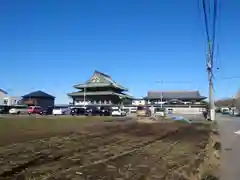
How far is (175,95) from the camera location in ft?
328

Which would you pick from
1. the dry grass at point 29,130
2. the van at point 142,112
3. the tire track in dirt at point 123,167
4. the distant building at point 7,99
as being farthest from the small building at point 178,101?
the tire track in dirt at point 123,167

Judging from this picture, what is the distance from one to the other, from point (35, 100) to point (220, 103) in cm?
9629

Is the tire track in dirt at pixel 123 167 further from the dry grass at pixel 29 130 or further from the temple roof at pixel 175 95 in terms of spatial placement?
the temple roof at pixel 175 95

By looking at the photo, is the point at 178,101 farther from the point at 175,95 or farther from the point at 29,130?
the point at 29,130

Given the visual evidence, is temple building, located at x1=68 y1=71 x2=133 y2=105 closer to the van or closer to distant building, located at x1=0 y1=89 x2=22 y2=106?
distant building, located at x1=0 y1=89 x2=22 y2=106

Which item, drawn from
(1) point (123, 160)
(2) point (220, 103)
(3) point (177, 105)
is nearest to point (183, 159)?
(1) point (123, 160)

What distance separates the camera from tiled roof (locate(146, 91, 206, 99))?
320 ft

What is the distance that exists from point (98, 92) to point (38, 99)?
20858 millimetres

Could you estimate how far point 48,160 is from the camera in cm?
899

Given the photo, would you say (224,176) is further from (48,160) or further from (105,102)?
(105,102)

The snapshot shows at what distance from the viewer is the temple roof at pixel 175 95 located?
97250 mm

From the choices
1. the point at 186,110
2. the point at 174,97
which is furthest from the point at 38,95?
the point at 186,110

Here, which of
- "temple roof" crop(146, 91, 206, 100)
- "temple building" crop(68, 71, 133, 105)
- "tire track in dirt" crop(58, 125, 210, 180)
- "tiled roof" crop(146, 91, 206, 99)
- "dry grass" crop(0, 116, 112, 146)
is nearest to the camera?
"tire track in dirt" crop(58, 125, 210, 180)

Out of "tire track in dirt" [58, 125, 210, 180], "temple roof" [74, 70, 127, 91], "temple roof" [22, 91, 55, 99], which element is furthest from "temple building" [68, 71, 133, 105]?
"tire track in dirt" [58, 125, 210, 180]
